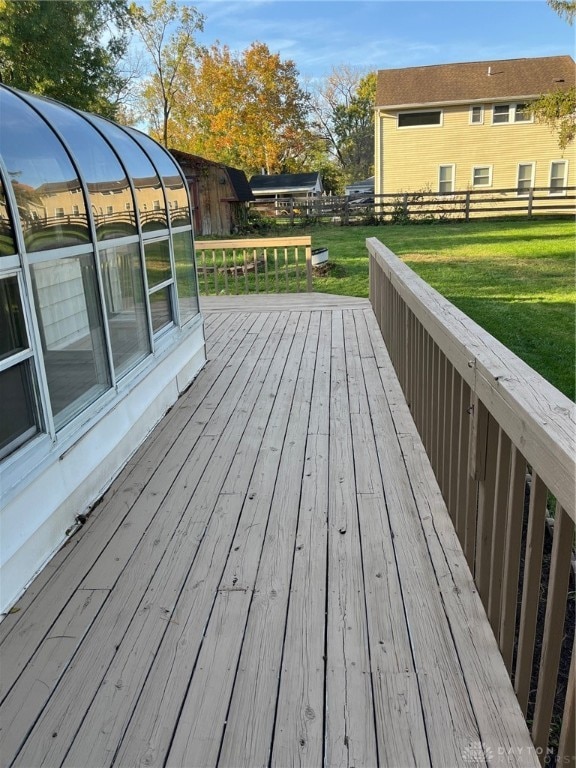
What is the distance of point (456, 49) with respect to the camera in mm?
21359

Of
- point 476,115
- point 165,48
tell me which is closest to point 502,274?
point 476,115

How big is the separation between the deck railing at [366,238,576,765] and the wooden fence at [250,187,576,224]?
18.4 meters

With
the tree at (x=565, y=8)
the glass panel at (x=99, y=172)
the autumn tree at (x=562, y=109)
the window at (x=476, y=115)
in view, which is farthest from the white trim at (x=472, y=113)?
the glass panel at (x=99, y=172)

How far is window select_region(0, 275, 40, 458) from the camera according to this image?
219 cm

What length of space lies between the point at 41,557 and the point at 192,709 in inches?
41.2

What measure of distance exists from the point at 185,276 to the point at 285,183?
2977cm

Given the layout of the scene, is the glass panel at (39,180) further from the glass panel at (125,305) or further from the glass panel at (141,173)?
the glass panel at (141,173)

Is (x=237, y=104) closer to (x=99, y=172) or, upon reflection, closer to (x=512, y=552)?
(x=99, y=172)

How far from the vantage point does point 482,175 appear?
21.4m

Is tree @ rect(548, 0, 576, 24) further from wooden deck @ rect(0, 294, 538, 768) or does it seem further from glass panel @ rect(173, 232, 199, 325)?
wooden deck @ rect(0, 294, 538, 768)

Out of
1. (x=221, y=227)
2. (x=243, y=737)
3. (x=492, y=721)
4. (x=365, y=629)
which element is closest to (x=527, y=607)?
(x=492, y=721)

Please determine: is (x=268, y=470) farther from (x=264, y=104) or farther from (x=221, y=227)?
(x=264, y=104)

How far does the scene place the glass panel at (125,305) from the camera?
320 centimetres

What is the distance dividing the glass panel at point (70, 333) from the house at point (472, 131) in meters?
20.6
